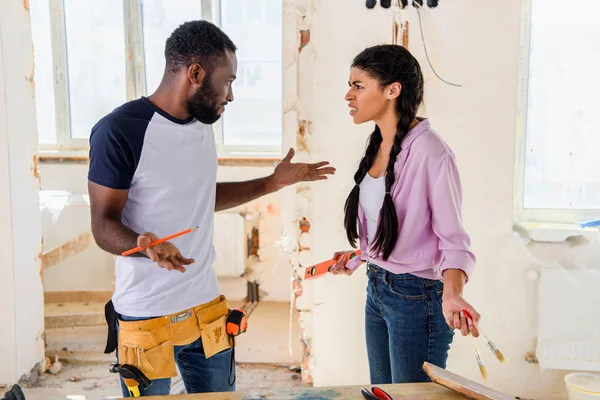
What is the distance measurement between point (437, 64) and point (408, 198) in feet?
3.98

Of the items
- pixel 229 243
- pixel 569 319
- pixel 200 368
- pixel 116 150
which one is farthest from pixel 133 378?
pixel 229 243

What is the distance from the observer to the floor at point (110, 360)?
307 centimetres

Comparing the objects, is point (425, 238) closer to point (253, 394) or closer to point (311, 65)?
point (253, 394)

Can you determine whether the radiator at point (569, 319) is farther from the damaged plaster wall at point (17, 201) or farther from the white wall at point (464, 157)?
the damaged plaster wall at point (17, 201)

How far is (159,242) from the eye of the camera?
140 centimetres

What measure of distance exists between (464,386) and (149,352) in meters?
0.82

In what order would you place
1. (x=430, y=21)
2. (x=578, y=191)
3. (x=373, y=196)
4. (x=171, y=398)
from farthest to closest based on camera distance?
1. (x=578, y=191)
2. (x=430, y=21)
3. (x=373, y=196)
4. (x=171, y=398)

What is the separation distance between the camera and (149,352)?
1.60 meters

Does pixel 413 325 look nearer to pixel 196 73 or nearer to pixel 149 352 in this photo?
pixel 149 352

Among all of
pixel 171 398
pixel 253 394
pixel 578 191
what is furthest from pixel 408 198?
pixel 578 191

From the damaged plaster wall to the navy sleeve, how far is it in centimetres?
160

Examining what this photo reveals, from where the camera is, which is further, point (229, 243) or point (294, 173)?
point (229, 243)

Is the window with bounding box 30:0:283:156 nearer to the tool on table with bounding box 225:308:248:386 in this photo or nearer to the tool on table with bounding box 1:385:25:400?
the tool on table with bounding box 225:308:248:386

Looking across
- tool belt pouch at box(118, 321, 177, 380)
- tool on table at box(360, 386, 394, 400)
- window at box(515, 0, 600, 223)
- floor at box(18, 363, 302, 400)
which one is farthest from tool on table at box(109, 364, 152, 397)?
window at box(515, 0, 600, 223)
